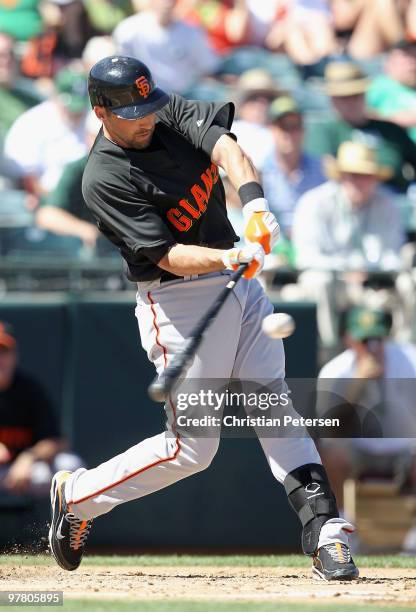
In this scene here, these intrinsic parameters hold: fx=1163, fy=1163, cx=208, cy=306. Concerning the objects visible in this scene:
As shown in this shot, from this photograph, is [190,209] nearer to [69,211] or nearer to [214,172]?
[214,172]

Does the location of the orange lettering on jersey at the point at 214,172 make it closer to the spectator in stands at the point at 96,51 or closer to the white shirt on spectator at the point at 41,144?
the white shirt on spectator at the point at 41,144

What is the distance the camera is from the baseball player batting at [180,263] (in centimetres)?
412

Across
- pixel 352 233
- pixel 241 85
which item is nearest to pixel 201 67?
pixel 241 85

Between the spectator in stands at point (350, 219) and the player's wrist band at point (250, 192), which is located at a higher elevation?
the player's wrist band at point (250, 192)

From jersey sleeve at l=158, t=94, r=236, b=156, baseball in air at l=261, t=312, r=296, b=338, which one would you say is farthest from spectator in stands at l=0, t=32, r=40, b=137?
baseball in air at l=261, t=312, r=296, b=338

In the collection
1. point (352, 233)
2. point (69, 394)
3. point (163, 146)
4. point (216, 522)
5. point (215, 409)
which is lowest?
point (216, 522)

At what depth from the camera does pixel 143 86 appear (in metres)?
4.14

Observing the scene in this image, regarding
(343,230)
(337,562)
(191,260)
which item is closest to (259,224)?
(191,260)

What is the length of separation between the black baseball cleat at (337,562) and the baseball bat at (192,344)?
2.67ft

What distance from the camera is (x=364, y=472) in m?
7.07

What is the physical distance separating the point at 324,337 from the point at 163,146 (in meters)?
3.16

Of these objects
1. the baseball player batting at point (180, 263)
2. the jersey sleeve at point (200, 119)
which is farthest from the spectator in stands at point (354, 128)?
the baseball player batting at point (180, 263)

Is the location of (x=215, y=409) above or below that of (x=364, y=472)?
above

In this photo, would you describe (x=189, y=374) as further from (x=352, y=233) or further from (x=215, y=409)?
(x=352, y=233)
